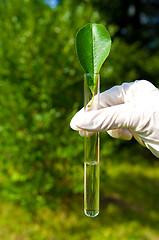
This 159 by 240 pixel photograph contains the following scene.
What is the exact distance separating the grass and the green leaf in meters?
2.39

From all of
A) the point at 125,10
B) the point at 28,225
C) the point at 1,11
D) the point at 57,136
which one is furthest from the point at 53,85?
the point at 125,10

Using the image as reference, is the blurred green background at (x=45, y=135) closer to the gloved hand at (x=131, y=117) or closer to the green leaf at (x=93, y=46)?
the gloved hand at (x=131, y=117)

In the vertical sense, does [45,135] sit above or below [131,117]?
above

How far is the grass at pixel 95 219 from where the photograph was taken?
3275 millimetres

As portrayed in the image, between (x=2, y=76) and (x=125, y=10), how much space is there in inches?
202

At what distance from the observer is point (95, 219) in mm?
3602

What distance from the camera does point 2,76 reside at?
3.13 metres

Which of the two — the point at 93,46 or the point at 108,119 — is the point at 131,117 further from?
the point at 93,46

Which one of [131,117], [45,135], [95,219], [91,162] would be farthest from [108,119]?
[95,219]

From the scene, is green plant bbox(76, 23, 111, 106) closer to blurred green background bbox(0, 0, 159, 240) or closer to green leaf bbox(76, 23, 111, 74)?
green leaf bbox(76, 23, 111, 74)

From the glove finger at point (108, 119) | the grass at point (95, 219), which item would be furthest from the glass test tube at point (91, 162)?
the grass at point (95, 219)

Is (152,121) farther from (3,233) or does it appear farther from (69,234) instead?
(3,233)

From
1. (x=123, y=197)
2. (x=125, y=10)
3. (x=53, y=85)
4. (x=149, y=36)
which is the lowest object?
(x=123, y=197)

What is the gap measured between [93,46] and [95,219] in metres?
3.12
